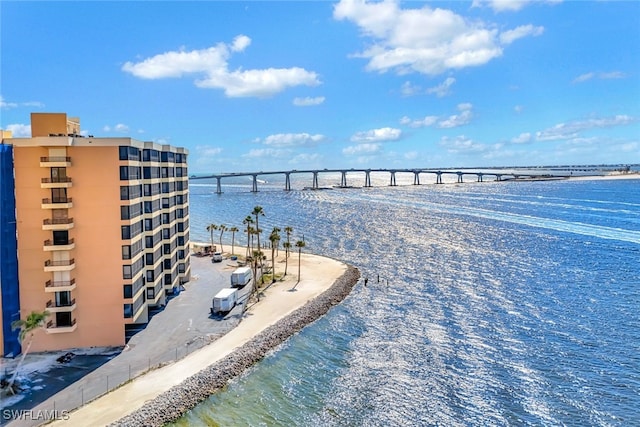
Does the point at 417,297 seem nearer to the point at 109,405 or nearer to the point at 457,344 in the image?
the point at 457,344

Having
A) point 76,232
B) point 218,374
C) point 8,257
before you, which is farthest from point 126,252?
point 218,374

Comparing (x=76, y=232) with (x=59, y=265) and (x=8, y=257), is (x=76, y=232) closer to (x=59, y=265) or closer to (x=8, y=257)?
(x=59, y=265)

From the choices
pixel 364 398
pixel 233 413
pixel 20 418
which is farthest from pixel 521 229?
pixel 20 418

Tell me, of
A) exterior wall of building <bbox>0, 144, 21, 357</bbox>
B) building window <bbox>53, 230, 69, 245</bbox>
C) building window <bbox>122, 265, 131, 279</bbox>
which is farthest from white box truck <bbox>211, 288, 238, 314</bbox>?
exterior wall of building <bbox>0, 144, 21, 357</bbox>

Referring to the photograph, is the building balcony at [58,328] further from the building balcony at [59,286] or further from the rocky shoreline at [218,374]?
the rocky shoreline at [218,374]

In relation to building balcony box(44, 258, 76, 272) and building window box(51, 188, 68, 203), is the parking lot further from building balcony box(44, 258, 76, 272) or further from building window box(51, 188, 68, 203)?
building window box(51, 188, 68, 203)
